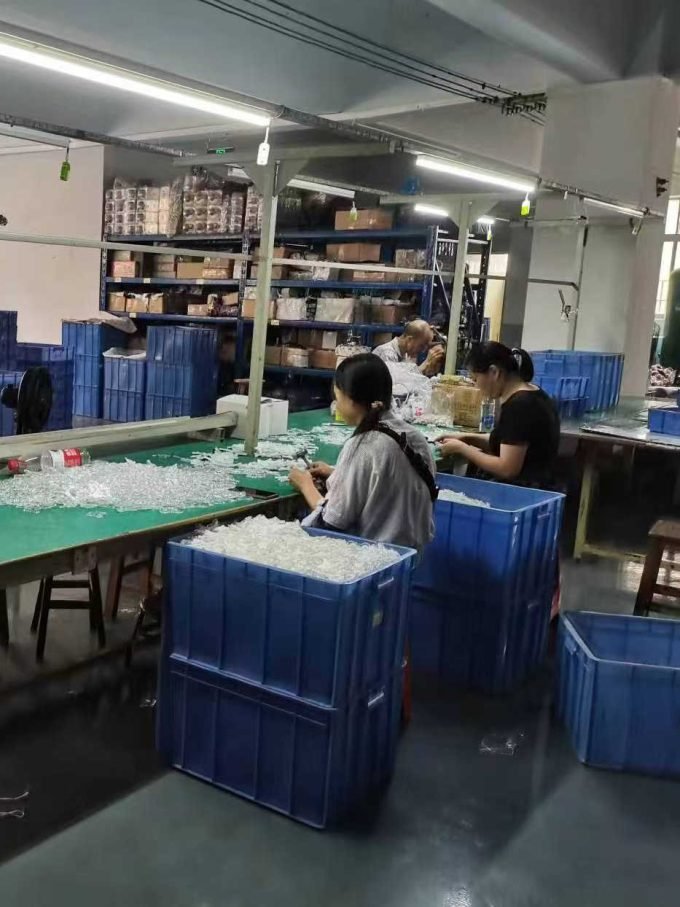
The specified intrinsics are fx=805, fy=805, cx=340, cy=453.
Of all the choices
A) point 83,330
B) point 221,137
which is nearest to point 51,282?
point 83,330

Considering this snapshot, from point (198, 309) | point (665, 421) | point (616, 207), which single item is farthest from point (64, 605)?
point (198, 309)

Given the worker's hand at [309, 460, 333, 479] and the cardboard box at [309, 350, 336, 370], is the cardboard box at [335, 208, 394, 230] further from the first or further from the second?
the worker's hand at [309, 460, 333, 479]

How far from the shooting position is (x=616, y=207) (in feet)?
19.4

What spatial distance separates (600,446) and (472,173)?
185 cm

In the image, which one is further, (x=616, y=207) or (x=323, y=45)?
(x=323, y=45)

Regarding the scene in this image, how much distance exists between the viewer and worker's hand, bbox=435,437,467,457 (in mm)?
3932

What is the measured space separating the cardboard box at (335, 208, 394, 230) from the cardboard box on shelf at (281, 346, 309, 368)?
1336 millimetres

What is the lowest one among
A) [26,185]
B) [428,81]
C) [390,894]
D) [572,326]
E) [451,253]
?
[390,894]

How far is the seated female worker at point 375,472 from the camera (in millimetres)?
2723

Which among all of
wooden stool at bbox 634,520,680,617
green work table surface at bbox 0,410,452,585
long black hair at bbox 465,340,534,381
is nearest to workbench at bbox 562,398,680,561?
wooden stool at bbox 634,520,680,617

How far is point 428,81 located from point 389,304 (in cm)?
201

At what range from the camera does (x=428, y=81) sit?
7.25m

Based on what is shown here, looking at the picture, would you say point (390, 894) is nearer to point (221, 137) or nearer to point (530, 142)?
point (530, 142)

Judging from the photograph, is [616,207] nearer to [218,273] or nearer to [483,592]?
[483,592]
